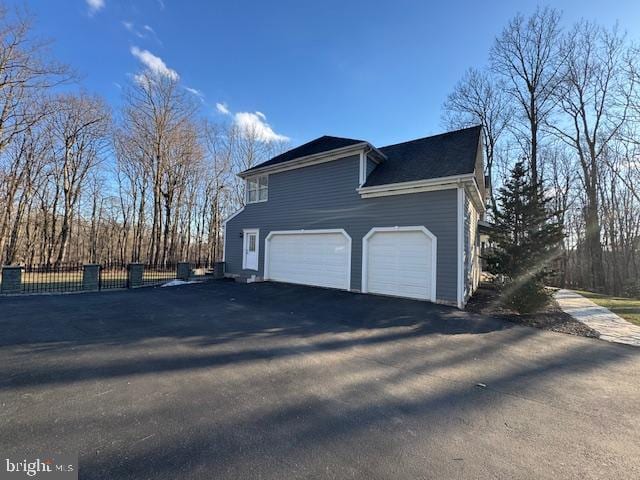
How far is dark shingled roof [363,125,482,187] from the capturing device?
8.84 metres

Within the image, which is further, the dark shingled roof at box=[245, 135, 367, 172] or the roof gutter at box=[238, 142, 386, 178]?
the dark shingled roof at box=[245, 135, 367, 172]

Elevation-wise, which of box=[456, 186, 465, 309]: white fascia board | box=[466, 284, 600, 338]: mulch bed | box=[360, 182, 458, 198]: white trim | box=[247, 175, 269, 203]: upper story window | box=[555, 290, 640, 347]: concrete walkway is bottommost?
box=[555, 290, 640, 347]: concrete walkway

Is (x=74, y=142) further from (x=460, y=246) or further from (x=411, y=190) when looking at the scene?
(x=460, y=246)

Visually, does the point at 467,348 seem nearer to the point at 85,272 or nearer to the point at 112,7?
the point at 85,272

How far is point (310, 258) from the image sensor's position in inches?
450

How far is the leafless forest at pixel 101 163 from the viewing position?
1505 cm

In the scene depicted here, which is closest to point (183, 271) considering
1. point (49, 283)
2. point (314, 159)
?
point (49, 283)

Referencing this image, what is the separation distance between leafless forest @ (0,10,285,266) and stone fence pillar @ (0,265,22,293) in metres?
8.37

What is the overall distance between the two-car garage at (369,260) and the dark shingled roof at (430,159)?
5.90 feet

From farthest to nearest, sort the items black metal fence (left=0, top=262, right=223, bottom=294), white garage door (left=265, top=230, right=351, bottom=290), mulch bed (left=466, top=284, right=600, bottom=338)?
white garage door (left=265, top=230, right=351, bottom=290) → black metal fence (left=0, top=262, right=223, bottom=294) → mulch bed (left=466, top=284, right=600, bottom=338)

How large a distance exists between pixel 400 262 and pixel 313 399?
6.73 m

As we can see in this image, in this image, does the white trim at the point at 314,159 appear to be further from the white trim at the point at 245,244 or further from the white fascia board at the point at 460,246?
the white fascia board at the point at 460,246

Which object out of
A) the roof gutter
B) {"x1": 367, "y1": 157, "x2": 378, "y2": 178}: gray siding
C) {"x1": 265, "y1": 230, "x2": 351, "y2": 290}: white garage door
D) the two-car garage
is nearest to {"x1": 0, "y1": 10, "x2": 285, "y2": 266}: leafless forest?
the roof gutter

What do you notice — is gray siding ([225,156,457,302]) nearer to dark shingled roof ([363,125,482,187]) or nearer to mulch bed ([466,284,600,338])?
dark shingled roof ([363,125,482,187])
